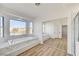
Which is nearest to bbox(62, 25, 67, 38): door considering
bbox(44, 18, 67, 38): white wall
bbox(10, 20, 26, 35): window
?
bbox(44, 18, 67, 38): white wall

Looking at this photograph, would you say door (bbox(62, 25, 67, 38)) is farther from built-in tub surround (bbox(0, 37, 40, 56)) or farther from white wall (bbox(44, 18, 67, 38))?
built-in tub surround (bbox(0, 37, 40, 56))

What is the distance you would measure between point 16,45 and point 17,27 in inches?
12.0

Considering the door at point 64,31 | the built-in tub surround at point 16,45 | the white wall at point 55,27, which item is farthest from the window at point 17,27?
the door at point 64,31

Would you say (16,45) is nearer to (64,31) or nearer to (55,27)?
(55,27)

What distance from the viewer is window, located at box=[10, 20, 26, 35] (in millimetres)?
1447

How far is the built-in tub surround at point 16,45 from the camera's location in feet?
4.49

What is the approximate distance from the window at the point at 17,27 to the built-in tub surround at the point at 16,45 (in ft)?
0.41

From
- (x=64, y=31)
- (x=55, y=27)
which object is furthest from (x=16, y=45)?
(x=64, y=31)

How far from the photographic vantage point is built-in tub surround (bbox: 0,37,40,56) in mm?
1367

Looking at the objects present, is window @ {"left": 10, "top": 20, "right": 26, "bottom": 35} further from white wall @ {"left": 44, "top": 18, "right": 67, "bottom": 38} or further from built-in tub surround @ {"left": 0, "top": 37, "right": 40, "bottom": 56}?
white wall @ {"left": 44, "top": 18, "right": 67, "bottom": 38}

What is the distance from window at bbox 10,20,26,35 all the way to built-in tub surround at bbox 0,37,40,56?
12cm

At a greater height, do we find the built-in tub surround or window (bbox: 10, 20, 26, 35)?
window (bbox: 10, 20, 26, 35)

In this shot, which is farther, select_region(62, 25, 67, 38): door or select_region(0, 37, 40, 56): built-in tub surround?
select_region(62, 25, 67, 38): door

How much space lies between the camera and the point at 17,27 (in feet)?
4.85
